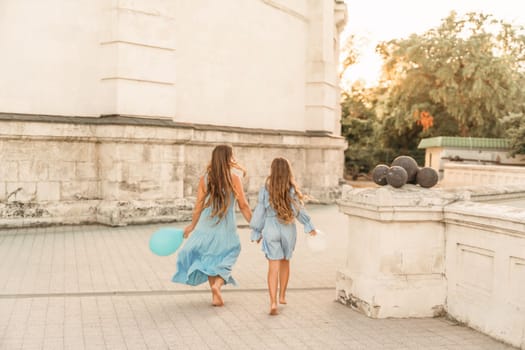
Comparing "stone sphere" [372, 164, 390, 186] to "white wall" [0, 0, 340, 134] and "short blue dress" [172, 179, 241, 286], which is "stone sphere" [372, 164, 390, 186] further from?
"white wall" [0, 0, 340, 134]

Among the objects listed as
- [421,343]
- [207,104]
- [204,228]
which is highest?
[207,104]

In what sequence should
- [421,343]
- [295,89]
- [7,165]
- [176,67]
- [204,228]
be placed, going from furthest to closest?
1. [295,89]
2. [176,67]
3. [7,165]
4. [204,228]
5. [421,343]

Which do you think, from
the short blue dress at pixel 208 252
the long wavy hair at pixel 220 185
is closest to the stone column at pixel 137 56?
the long wavy hair at pixel 220 185

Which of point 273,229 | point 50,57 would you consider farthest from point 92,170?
point 273,229

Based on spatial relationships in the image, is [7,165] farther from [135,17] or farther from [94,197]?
[135,17]

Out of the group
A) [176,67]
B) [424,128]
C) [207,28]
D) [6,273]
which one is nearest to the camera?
[6,273]

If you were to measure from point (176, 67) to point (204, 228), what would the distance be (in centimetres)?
810

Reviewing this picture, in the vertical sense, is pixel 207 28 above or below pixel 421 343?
above

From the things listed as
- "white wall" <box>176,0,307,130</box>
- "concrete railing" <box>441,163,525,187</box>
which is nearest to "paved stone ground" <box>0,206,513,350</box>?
"white wall" <box>176,0,307,130</box>

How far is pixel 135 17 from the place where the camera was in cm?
1248

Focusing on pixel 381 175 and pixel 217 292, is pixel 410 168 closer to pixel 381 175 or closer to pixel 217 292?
pixel 381 175

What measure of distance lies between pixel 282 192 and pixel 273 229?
1.29 feet

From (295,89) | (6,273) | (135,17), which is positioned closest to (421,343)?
(6,273)

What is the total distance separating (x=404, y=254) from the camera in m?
6.02
